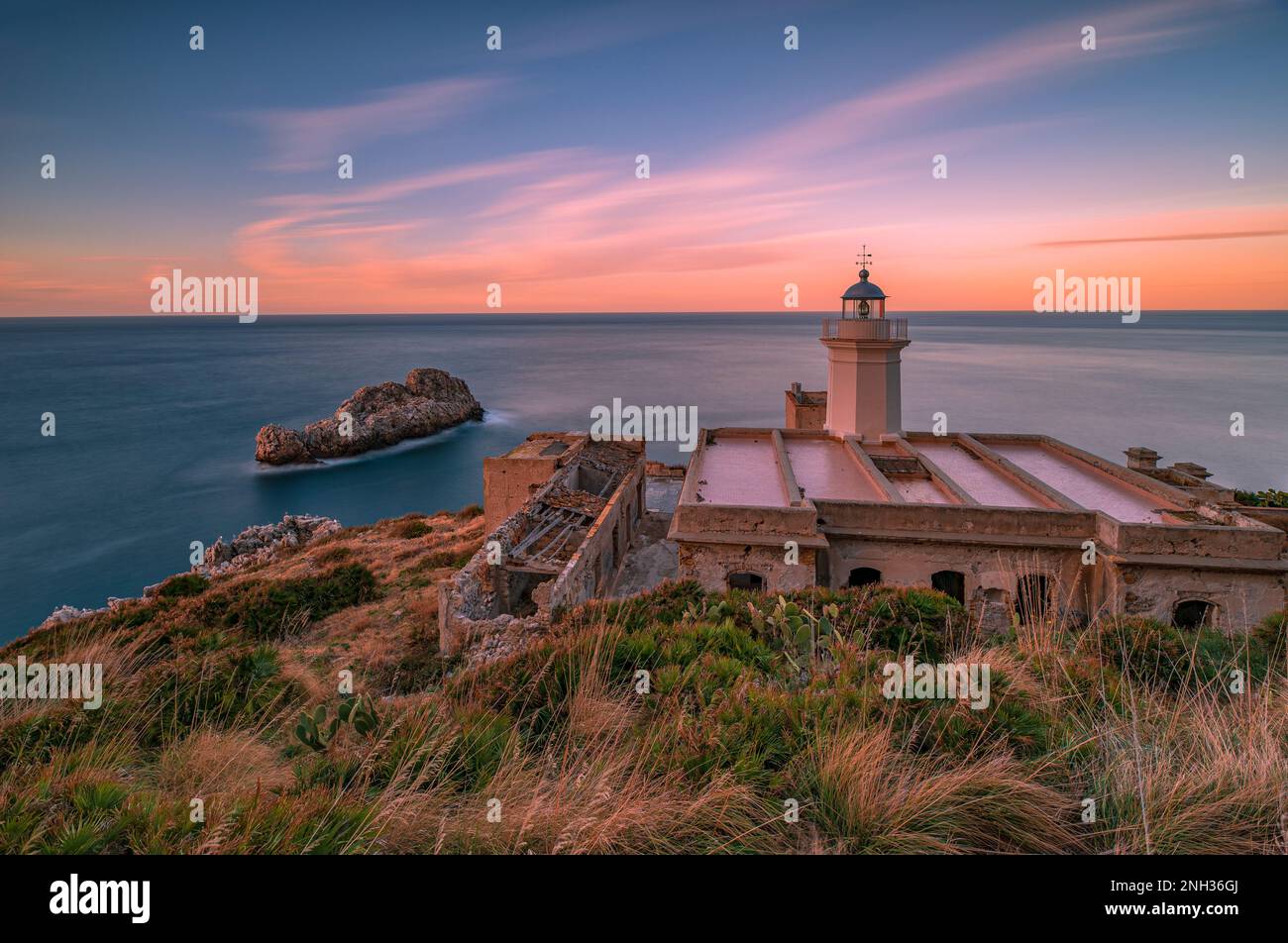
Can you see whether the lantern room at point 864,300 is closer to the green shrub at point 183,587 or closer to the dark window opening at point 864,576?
the dark window opening at point 864,576

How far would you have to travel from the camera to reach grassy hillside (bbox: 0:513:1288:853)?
2793mm

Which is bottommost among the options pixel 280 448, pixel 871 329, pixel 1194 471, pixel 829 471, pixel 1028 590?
pixel 1028 590

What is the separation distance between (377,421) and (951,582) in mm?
50741

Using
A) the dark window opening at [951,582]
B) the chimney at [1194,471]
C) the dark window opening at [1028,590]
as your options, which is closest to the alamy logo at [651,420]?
the chimney at [1194,471]

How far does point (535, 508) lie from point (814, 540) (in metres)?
7.52

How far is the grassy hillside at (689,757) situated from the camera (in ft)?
9.16

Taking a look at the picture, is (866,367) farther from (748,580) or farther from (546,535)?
(546,535)

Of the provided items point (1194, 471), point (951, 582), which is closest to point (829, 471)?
point (951, 582)

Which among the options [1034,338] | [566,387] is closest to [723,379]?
[566,387]

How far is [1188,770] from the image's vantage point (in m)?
3.13

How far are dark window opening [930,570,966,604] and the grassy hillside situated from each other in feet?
24.5

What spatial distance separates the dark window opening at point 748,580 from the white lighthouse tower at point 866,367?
981 centimetres
